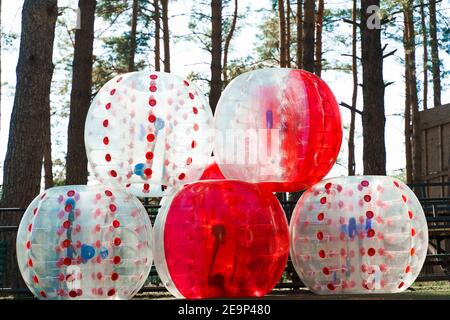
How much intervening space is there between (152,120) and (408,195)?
2269 millimetres

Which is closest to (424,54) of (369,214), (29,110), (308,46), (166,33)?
(166,33)

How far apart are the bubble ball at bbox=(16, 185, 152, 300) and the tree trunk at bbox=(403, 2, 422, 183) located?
47.9ft

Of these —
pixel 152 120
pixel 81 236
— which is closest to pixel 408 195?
pixel 152 120

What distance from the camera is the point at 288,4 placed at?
25047 millimetres

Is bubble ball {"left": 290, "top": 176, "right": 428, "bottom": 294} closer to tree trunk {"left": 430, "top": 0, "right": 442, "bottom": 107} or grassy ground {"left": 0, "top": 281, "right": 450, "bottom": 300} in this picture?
grassy ground {"left": 0, "top": 281, "right": 450, "bottom": 300}

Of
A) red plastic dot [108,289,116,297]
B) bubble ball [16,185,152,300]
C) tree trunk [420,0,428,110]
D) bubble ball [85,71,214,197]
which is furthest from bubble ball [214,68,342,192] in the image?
tree trunk [420,0,428,110]

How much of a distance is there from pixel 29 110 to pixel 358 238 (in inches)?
246

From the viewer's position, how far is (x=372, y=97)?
12273mm

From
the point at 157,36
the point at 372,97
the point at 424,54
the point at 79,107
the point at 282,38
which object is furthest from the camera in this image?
the point at 424,54

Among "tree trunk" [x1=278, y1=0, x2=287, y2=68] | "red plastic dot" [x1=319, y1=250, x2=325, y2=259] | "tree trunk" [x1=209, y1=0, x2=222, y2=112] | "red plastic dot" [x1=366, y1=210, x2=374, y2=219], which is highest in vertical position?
"tree trunk" [x1=278, y1=0, x2=287, y2=68]

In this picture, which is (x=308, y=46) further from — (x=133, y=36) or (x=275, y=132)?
(x=275, y=132)

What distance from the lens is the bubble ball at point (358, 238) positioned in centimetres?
604

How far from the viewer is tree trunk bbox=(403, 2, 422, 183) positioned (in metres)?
20.5
